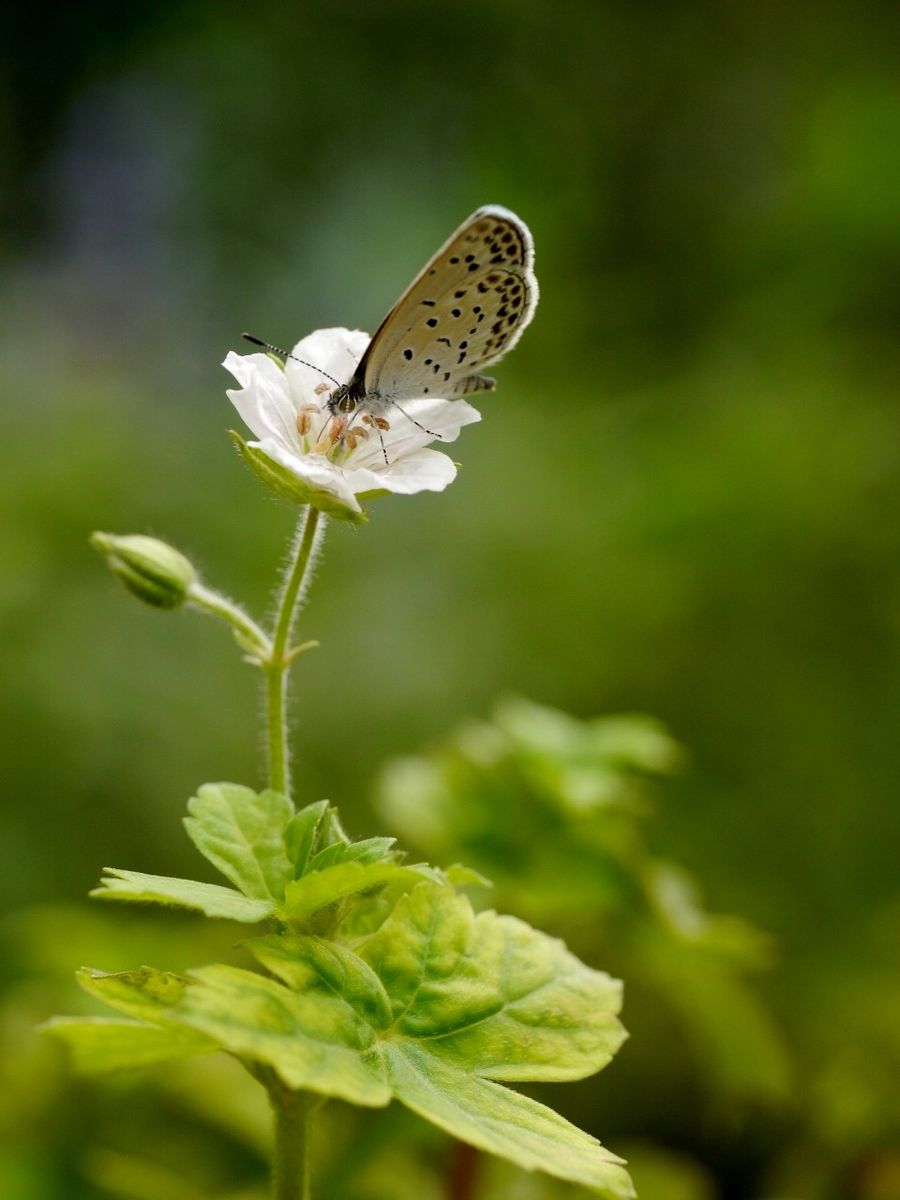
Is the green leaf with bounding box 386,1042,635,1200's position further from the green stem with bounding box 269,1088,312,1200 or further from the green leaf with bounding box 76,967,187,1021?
the green leaf with bounding box 76,967,187,1021

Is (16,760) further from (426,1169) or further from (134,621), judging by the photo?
(426,1169)

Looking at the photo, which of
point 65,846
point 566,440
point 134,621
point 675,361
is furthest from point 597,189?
point 65,846

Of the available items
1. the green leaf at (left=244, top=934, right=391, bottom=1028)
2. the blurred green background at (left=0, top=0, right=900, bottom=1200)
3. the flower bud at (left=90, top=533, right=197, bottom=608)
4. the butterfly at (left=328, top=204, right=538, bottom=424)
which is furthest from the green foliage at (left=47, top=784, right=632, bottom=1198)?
the blurred green background at (left=0, top=0, right=900, bottom=1200)

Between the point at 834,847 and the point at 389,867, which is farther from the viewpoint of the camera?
the point at 834,847

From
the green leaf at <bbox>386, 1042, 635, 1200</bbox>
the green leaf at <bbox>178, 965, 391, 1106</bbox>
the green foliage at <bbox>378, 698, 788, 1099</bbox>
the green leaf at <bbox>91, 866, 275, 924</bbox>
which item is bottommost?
the green foliage at <bbox>378, 698, 788, 1099</bbox>

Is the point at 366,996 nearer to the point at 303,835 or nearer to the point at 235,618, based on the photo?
the point at 303,835
